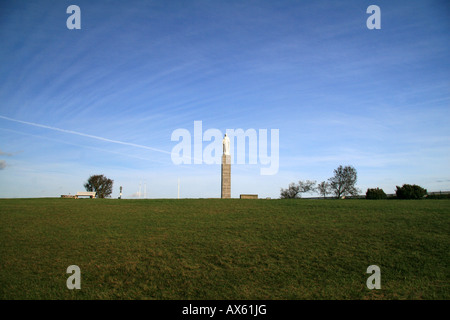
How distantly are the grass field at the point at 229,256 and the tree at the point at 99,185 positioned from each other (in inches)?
2420

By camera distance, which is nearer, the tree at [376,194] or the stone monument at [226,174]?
the stone monument at [226,174]

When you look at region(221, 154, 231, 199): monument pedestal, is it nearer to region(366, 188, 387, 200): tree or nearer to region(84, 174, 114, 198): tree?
region(366, 188, 387, 200): tree

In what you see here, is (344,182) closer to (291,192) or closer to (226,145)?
(291,192)

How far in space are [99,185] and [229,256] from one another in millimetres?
73565

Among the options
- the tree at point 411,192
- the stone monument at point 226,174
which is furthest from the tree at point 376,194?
the stone monument at point 226,174

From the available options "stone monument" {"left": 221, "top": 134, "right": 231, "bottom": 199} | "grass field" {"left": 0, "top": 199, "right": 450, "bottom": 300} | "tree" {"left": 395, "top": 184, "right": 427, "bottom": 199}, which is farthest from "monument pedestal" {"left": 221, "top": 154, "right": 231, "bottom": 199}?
"tree" {"left": 395, "top": 184, "right": 427, "bottom": 199}

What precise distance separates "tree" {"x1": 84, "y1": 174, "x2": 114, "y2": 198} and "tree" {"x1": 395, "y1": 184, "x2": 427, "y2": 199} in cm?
6812

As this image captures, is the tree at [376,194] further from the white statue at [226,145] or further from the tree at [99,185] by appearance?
the tree at [99,185]

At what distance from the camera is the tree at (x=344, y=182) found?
66.1 m

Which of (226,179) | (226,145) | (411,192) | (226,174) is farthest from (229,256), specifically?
(411,192)

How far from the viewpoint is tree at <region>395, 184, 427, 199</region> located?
3538 cm
